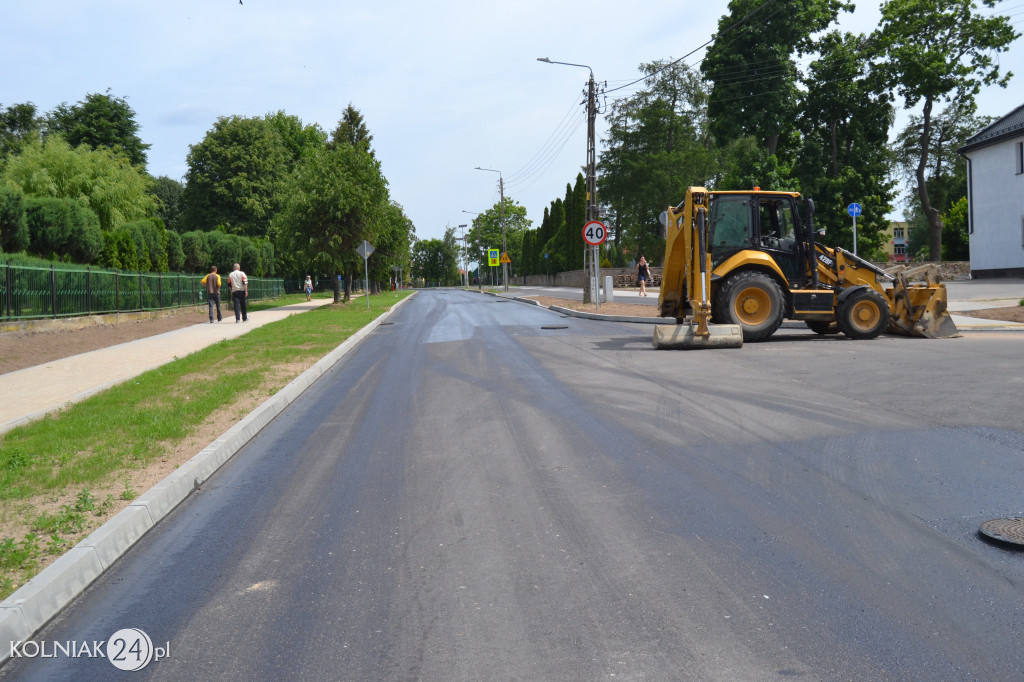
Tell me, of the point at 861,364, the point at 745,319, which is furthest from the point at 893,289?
the point at 861,364

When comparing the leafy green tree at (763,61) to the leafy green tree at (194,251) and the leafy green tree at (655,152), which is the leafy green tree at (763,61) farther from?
the leafy green tree at (194,251)

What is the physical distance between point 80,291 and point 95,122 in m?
44.1

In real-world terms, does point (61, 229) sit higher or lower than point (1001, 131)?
lower

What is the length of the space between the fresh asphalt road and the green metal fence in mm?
12835

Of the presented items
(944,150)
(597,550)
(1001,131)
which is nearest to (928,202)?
(1001,131)

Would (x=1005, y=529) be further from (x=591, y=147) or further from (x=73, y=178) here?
(x=73, y=178)

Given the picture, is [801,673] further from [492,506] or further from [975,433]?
[975,433]

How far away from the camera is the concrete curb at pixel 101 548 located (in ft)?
10.8

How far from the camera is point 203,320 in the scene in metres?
27.5

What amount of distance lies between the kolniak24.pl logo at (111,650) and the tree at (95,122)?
60661 millimetres

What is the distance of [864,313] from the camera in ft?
47.2

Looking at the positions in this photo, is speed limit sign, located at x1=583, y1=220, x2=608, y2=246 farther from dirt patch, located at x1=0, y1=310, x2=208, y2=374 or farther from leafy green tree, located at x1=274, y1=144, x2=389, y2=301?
leafy green tree, located at x1=274, y1=144, x2=389, y2=301

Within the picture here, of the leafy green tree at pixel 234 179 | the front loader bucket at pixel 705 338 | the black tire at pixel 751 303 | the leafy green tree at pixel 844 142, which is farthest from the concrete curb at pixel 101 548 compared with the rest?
the leafy green tree at pixel 234 179

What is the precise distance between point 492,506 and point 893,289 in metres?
12.5
